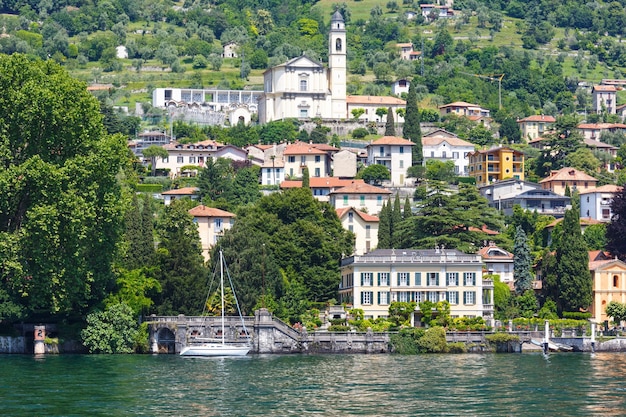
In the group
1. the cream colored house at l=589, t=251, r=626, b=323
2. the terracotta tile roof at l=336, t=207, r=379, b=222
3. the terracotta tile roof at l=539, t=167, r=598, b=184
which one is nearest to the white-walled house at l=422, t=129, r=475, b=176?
the terracotta tile roof at l=539, t=167, r=598, b=184

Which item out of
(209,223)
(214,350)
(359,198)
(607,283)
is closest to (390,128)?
(359,198)

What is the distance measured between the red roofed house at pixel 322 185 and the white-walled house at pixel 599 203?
19.1 meters

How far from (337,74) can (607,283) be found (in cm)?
7089

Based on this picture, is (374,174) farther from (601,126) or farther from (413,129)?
(601,126)

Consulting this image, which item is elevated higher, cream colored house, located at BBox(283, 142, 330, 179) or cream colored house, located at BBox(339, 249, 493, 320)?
cream colored house, located at BBox(283, 142, 330, 179)

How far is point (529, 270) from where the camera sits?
91938mm

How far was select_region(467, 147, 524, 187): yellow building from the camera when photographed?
12631 centimetres

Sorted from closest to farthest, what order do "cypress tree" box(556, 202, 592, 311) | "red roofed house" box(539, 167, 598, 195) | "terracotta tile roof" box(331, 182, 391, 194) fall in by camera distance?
1. "cypress tree" box(556, 202, 592, 311)
2. "terracotta tile roof" box(331, 182, 391, 194)
3. "red roofed house" box(539, 167, 598, 195)

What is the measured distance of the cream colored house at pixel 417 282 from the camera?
81.9 m

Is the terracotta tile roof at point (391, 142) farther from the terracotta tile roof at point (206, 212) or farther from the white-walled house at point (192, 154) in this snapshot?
the terracotta tile roof at point (206, 212)

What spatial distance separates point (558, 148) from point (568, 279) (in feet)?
157

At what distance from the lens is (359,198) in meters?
109

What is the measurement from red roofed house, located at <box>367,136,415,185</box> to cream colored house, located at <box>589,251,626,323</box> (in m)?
37.6

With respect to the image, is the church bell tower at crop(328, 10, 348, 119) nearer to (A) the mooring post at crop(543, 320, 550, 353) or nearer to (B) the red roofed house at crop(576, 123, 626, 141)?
(B) the red roofed house at crop(576, 123, 626, 141)
